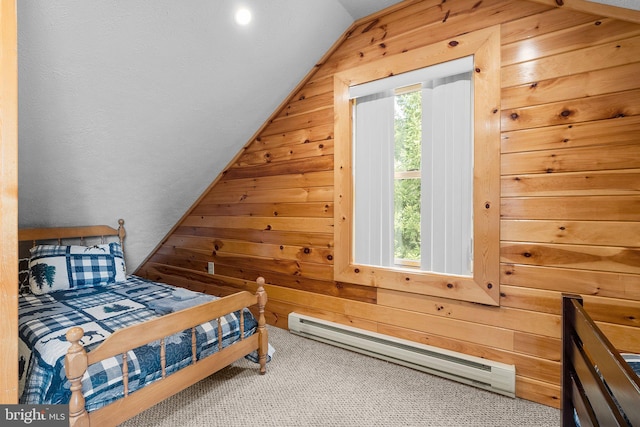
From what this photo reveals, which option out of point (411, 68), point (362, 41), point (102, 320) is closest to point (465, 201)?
point (411, 68)

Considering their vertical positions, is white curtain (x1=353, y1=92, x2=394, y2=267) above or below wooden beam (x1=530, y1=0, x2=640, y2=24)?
below

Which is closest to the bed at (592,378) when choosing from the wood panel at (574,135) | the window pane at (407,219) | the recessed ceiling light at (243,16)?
the wood panel at (574,135)

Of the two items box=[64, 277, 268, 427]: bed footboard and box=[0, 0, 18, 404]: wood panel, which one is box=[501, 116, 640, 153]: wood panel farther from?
box=[0, 0, 18, 404]: wood panel

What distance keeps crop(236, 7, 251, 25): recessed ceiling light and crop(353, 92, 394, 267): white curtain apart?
943 mm

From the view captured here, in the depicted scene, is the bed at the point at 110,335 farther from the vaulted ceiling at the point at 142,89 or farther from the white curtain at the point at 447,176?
the white curtain at the point at 447,176

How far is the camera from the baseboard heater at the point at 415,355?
1.81 metres

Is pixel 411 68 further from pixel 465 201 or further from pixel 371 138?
pixel 465 201

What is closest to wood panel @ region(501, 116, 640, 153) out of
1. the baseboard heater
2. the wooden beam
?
the wooden beam

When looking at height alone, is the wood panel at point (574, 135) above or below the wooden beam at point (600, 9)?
below

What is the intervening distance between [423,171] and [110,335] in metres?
1.96

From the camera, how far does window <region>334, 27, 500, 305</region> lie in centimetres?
186

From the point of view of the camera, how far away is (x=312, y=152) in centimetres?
265

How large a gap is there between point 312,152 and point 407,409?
76.3 inches

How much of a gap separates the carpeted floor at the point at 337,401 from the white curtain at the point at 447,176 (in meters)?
0.73
